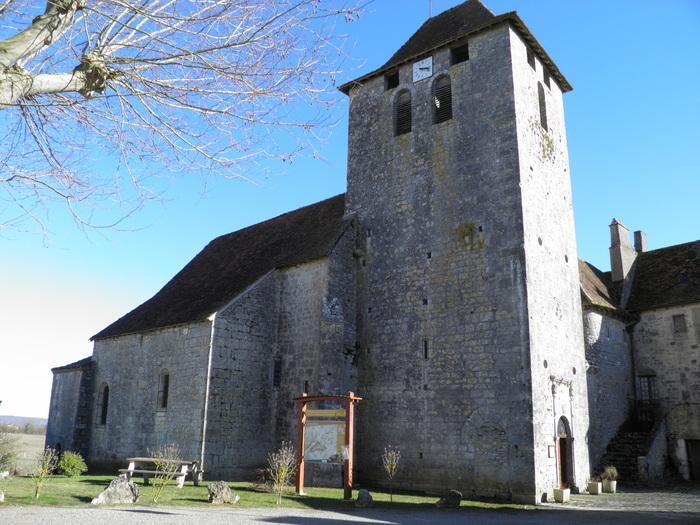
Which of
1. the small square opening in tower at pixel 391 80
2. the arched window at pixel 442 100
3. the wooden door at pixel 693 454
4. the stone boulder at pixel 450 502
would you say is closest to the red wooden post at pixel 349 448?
the stone boulder at pixel 450 502

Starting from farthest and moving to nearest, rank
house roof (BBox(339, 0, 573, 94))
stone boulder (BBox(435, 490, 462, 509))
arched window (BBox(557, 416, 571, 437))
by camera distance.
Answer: house roof (BBox(339, 0, 573, 94)) < arched window (BBox(557, 416, 571, 437)) < stone boulder (BBox(435, 490, 462, 509))

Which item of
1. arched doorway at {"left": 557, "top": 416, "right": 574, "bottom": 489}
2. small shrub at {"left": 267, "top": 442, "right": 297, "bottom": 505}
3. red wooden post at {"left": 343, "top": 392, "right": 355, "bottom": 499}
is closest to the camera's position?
small shrub at {"left": 267, "top": 442, "right": 297, "bottom": 505}

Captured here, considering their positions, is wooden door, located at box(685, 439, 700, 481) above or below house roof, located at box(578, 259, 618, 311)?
below

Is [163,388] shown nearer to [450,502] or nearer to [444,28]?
[450,502]

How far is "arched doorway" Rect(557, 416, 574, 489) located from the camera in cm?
1688

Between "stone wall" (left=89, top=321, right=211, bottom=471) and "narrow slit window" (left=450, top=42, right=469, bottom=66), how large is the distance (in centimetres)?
1178

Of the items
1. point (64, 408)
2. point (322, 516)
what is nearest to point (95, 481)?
point (322, 516)

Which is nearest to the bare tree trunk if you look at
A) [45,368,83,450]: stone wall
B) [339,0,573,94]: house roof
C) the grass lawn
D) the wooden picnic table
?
the grass lawn

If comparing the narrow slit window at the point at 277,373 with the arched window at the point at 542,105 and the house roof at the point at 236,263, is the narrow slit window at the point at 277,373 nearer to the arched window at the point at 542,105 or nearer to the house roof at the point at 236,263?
the house roof at the point at 236,263

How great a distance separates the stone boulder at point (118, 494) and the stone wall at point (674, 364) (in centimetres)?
2013

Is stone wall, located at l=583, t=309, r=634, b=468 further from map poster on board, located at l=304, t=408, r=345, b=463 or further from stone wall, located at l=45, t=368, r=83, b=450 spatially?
stone wall, located at l=45, t=368, r=83, b=450

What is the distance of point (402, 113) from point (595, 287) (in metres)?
11.8

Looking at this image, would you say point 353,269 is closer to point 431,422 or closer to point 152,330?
point 431,422

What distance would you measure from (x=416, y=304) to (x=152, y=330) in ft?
32.8
